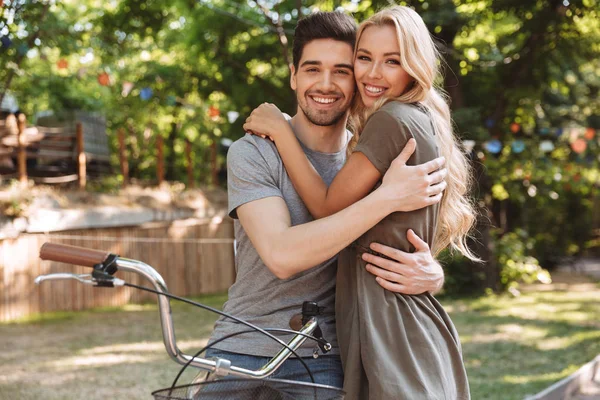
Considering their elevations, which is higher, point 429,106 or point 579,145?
point 579,145

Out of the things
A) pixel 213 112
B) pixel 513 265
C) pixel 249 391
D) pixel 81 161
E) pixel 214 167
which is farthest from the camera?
pixel 214 167

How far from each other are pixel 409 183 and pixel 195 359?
2.67 ft

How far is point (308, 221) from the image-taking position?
2504mm

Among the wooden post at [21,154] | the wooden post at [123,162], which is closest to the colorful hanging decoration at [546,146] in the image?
the wooden post at [123,162]

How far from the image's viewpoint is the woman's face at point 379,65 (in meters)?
2.43

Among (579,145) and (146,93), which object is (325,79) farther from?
(579,145)

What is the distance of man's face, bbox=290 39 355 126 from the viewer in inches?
101

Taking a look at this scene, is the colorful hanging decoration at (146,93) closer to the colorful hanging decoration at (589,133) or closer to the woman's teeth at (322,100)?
the colorful hanging decoration at (589,133)

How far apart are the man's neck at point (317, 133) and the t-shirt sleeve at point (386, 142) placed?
0.35m

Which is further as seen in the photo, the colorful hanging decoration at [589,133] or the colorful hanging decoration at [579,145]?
the colorful hanging decoration at [589,133]

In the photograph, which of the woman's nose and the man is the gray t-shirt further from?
the woman's nose

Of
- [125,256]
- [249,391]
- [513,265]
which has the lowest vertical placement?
[513,265]

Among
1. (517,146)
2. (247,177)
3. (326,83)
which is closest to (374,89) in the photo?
(326,83)

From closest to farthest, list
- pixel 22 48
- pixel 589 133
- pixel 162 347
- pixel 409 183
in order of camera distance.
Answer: pixel 409 183 → pixel 22 48 → pixel 162 347 → pixel 589 133
